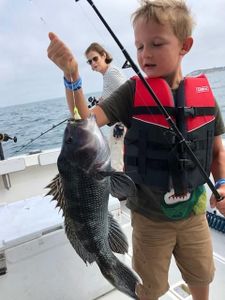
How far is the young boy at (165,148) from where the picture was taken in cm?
163

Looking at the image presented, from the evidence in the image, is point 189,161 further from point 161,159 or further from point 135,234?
point 135,234

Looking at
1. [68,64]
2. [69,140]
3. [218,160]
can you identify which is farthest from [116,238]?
[218,160]

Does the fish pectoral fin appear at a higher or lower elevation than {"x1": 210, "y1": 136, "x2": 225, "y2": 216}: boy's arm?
higher

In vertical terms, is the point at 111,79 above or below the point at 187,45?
below

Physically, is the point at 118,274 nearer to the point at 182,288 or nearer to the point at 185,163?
the point at 185,163

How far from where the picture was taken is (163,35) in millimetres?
1604

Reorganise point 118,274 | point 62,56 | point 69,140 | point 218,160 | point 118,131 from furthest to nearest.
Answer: point 118,131 < point 218,160 < point 118,274 < point 62,56 < point 69,140

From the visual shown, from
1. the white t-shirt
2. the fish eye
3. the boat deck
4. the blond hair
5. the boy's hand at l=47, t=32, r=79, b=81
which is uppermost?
the blond hair

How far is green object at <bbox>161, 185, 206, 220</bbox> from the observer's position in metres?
1.74

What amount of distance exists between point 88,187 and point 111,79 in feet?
8.62

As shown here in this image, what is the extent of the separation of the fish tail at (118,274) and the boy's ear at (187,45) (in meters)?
1.13

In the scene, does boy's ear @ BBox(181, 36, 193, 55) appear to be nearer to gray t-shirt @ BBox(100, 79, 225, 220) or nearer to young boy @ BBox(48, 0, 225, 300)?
young boy @ BBox(48, 0, 225, 300)

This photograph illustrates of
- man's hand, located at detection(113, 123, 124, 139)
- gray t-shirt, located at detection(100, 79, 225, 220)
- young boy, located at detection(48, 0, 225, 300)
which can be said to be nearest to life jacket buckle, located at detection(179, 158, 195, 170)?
young boy, located at detection(48, 0, 225, 300)

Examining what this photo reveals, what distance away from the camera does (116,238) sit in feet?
4.57
